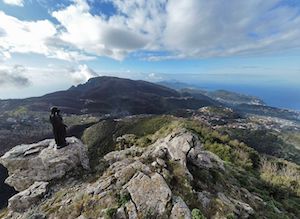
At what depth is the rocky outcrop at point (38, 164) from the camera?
19812mm

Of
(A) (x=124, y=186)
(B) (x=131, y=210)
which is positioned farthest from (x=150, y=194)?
(A) (x=124, y=186)

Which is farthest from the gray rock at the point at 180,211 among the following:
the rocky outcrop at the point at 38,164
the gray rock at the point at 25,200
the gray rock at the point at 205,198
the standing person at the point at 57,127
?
the standing person at the point at 57,127

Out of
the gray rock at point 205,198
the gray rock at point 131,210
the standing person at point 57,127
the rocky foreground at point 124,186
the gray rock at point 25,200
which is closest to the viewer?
the gray rock at point 131,210

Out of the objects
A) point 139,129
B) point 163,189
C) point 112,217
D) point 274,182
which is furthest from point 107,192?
point 139,129

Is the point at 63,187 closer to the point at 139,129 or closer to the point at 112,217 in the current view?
the point at 112,217

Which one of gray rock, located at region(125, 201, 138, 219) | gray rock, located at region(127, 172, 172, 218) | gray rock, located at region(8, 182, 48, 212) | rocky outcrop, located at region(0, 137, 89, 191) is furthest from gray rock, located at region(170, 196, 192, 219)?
gray rock, located at region(8, 182, 48, 212)

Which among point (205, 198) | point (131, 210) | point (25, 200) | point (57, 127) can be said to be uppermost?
point (57, 127)

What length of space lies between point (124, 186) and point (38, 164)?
9164 mm

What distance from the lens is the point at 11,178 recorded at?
65.6ft

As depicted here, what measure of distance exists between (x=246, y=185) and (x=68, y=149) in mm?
17311

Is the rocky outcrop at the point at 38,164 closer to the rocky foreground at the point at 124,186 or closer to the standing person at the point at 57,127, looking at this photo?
the rocky foreground at the point at 124,186

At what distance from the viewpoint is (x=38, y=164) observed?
20141 mm

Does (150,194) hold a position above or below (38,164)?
above

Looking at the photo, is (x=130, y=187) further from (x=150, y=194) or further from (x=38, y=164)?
(x=38, y=164)
